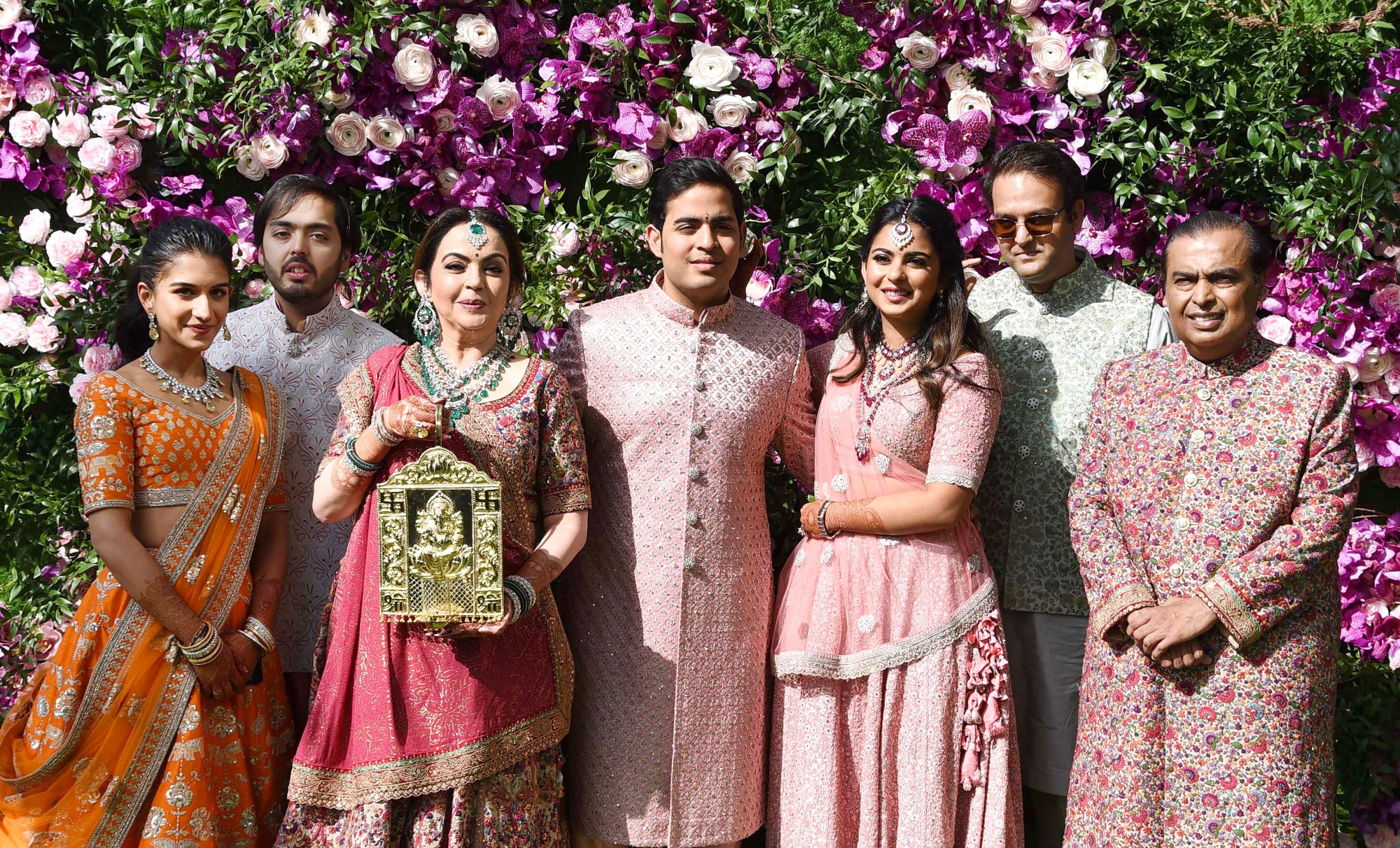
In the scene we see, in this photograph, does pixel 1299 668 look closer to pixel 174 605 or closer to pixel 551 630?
pixel 551 630

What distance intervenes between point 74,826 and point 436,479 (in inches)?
57.8

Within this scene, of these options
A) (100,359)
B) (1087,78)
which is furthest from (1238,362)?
(100,359)

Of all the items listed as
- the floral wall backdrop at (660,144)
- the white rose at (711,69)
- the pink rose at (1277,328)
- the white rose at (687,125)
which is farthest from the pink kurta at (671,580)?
the pink rose at (1277,328)

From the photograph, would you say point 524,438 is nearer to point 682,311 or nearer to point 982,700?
point 682,311

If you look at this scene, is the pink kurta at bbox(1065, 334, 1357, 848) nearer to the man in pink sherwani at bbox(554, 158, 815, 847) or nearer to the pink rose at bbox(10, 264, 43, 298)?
the man in pink sherwani at bbox(554, 158, 815, 847)

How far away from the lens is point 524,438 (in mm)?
3328

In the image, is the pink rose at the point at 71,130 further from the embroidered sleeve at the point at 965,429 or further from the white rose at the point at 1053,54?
the white rose at the point at 1053,54

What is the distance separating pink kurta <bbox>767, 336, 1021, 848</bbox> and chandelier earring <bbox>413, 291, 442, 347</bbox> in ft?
4.03

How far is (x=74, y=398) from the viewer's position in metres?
4.34

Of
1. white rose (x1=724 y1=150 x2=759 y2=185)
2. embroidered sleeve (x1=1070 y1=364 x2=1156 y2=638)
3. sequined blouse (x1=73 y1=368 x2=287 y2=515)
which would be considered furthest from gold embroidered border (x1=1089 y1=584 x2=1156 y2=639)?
sequined blouse (x1=73 y1=368 x2=287 y2=515)

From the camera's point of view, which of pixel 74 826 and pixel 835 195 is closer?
pixel 74 826

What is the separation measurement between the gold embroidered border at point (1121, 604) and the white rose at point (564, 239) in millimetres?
2278

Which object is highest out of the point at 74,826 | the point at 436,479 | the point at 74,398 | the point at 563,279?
the point at 563,279

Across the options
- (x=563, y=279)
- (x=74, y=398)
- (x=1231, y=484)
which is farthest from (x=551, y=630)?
(x=74, y=398)
